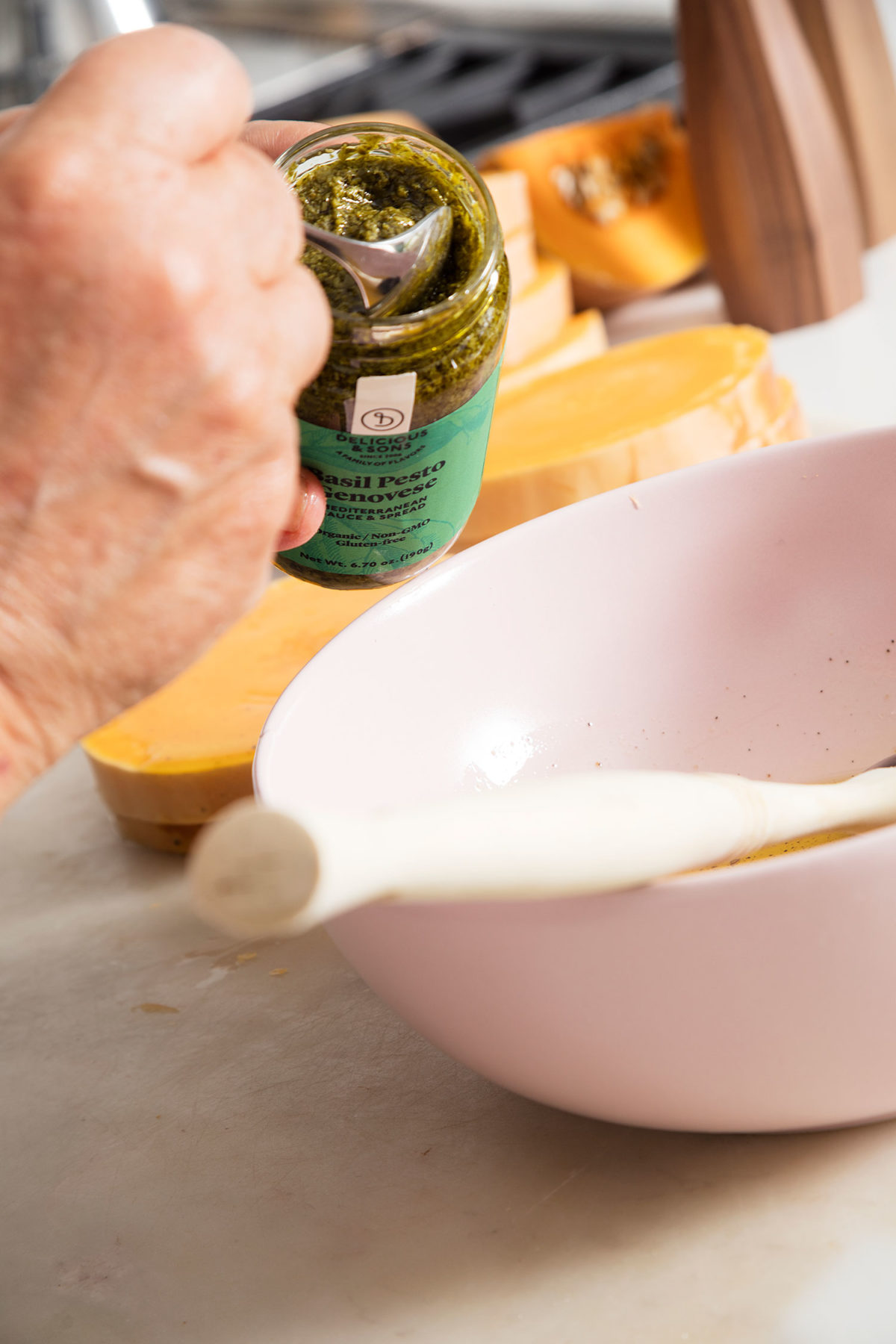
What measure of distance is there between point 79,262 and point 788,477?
0.36 meters

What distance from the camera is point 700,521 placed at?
624 millimetres

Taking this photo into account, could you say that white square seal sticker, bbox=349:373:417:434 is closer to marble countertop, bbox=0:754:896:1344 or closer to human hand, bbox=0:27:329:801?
human hand, bbox=0:27:329:801

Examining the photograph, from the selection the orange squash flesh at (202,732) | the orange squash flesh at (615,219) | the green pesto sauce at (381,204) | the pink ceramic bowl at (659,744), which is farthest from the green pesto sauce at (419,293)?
the orange squash flesh at (615,219)

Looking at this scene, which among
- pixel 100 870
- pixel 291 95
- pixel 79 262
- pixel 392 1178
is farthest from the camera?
pixel 291 95

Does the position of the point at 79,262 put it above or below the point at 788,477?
above

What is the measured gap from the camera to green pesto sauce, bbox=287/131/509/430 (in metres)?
0.46

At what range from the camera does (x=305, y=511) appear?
0.50 meters

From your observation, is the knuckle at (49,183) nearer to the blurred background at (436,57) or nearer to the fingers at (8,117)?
the fingers at (8,117)

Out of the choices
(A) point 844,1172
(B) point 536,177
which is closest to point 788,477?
(A) point 844,1172

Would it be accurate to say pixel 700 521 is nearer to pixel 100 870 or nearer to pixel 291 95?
pixel 100 870

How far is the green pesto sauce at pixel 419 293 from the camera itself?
0.46m

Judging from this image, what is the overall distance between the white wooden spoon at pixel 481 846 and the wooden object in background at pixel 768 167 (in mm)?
1044

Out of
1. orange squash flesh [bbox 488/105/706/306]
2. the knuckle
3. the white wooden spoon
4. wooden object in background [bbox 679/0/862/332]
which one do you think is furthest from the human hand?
orange squash flesh [bbox 488/105/706/306]

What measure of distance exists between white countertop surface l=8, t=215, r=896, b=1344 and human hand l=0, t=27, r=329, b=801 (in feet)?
0.60
